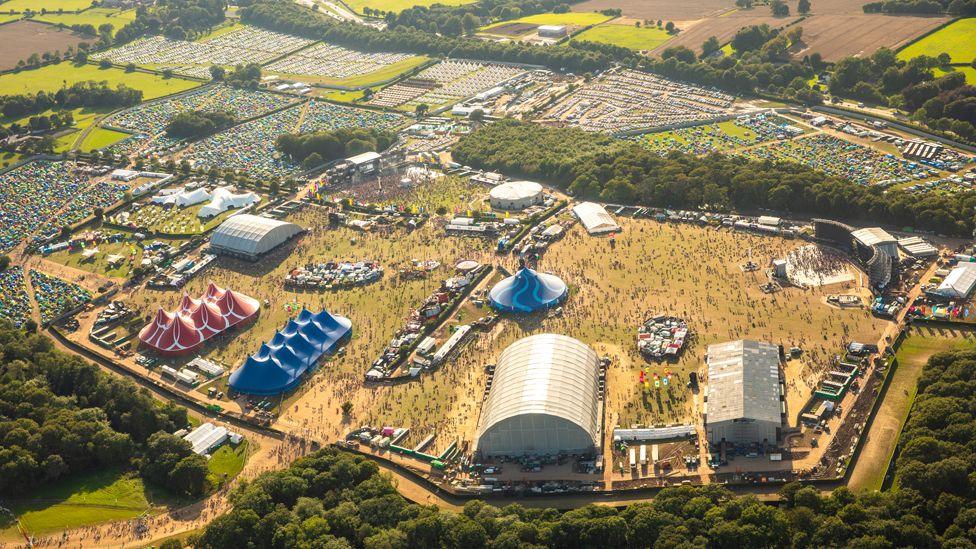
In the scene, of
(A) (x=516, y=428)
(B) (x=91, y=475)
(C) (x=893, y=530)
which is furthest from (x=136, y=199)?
(C) (x=893, y=530)

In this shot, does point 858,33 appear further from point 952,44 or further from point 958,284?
point 958,284

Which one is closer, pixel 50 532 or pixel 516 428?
pixel 50 532

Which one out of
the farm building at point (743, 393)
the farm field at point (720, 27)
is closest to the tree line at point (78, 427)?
the farm building at point (743, 393)

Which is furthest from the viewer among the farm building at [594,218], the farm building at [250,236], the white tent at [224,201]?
the white tent at [224,201]

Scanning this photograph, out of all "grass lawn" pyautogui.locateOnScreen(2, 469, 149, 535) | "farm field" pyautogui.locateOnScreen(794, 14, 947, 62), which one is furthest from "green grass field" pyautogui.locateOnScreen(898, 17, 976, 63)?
"grass lawn" pyautogui.locateOnScreen(2, 469, 149, 535)

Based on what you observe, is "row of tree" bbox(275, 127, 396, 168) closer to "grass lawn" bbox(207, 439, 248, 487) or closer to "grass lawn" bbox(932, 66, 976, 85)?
"grass lawn" bbox(207, 439, 248, 487)

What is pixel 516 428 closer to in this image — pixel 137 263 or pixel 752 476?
pixel 752 476

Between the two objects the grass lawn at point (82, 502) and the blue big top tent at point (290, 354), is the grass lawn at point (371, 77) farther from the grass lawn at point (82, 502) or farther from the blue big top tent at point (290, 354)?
the grass lawn at point (82, 502)
